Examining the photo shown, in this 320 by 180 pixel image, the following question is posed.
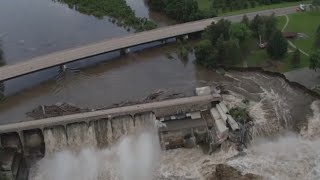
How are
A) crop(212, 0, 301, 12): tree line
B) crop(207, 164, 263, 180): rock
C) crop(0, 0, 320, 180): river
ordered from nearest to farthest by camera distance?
crop(207, 164, 263, 180): rock < crop(0, 0, 320, 180): river < crop(212, 0, 301, 12): tree line

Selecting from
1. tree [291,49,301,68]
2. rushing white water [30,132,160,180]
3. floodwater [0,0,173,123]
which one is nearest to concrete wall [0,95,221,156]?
rushing white water [30,132,160,180]

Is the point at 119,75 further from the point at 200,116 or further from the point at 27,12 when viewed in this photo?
the point at 27,12

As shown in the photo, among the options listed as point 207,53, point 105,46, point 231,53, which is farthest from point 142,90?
point 105,46

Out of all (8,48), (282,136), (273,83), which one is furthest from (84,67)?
(282,136)

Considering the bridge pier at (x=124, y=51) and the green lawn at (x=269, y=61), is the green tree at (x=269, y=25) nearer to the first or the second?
the green lawn at (x=269, y=61)

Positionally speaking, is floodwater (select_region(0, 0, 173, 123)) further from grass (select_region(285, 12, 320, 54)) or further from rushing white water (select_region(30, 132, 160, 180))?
grass (select_region(285, 12, 320, 54))

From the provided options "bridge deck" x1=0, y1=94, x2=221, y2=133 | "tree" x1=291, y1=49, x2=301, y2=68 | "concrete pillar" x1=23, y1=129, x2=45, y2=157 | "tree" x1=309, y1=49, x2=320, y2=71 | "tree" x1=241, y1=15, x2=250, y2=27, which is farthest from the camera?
"tree" x1=241, y1=15, x2=250, y2=27
